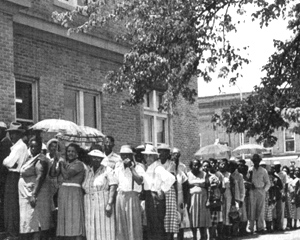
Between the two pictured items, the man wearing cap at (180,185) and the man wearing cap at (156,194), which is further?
the man wearing cap at (180,185)

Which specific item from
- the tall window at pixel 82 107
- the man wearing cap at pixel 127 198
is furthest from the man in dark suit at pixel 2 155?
the tall window at pixel 82 107

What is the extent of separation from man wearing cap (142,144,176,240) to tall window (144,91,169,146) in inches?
295

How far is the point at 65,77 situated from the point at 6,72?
2.85 m

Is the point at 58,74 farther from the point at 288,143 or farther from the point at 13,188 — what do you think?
the point at 288,143

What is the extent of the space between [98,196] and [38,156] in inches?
50.6

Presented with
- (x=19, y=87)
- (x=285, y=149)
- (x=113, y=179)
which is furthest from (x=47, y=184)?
(x=285, y=149)

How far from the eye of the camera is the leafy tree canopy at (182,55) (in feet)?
45.2

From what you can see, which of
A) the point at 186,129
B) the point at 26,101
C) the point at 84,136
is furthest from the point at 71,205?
the point at 186,129

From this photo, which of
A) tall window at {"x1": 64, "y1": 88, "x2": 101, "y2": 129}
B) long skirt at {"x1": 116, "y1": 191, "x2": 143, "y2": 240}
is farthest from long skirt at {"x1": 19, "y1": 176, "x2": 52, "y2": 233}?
tall window at {"x1": 64, "y1": 88, "x2": 101, "y2": 129}

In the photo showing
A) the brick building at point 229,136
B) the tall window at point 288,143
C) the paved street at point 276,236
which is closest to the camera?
the paved street at point 276,236

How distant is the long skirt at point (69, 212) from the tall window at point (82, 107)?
5405 mm

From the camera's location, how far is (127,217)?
1138 centimetres

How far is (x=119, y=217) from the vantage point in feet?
37.2

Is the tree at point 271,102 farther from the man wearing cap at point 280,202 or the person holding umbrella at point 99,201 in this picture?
the person holding umbrella at point 99,201
